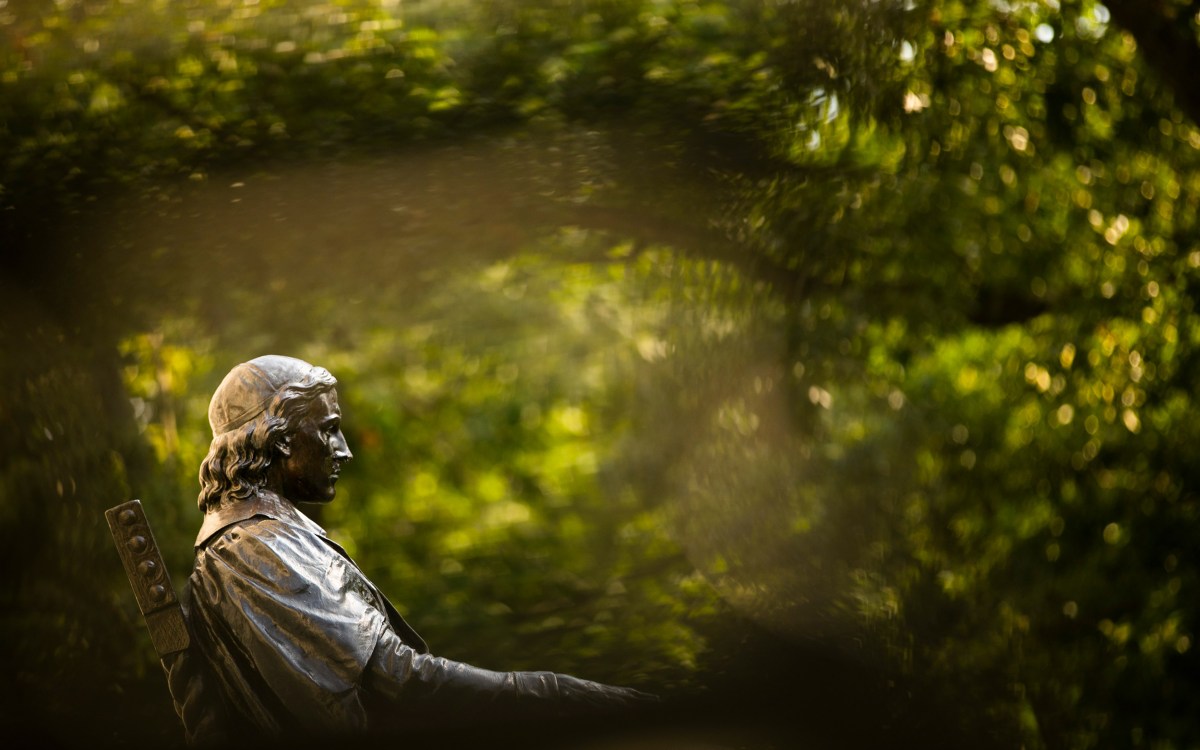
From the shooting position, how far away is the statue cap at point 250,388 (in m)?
1.63

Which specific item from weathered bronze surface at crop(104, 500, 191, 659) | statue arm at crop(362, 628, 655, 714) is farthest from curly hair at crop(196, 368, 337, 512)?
statue arm at crop(362, 628, 655, 714)

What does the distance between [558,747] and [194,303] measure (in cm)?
141

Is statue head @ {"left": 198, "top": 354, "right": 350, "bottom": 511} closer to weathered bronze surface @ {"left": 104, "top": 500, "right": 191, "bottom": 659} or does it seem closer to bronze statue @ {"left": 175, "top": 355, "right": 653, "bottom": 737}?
bronze statue @ {"left": 175, "top": 355, "right": 653, "bottom": 737}

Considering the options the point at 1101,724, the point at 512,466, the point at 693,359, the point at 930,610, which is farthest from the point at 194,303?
the point at 1101,724

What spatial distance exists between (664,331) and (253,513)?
153 centimetres

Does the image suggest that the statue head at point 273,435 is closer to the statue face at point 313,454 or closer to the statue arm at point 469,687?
the statue face at point 313,454

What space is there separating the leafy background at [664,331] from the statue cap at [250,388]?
4.07ft

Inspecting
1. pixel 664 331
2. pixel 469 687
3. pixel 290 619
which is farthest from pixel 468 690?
pixel 664 331

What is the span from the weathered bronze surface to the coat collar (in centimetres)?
7

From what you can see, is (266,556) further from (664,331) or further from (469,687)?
(664,331)

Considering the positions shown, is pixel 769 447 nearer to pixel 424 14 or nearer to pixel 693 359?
pixel 693 359

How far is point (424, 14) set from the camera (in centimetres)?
275

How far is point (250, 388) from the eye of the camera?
164 cm

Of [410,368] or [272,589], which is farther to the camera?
[410,368]
